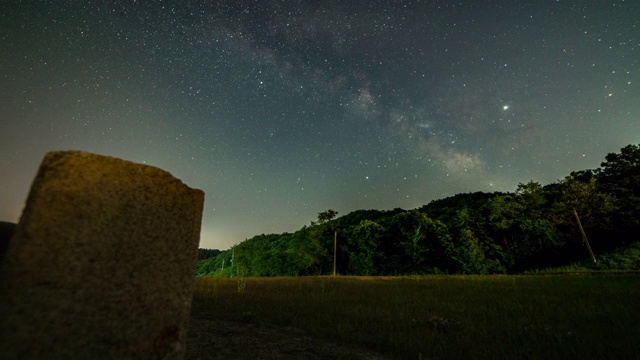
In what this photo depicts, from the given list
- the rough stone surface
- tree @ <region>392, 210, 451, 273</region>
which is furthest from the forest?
the rough stone surface

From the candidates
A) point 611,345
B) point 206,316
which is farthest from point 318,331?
point 611,345

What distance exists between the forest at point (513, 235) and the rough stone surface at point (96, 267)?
2527cm

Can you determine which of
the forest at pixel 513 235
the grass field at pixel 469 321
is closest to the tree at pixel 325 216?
the forest at pixel 513 235

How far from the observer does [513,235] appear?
1222 inches

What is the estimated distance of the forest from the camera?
2789 centimetres

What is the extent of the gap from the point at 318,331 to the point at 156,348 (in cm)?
500

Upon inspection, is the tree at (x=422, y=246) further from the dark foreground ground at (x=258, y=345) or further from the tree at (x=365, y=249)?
the dark foreground ground at (x=258, y=345)

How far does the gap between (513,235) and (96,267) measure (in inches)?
1429

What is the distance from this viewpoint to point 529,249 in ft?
96.0

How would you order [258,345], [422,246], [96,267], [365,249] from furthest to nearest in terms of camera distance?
[365,249] → [422,246] → [258,345] → [96,267]

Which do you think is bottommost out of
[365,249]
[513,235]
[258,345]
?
[258,345]

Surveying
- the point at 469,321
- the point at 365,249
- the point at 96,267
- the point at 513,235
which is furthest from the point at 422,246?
the point at 96,267

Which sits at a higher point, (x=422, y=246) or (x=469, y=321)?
(x=422, y=246)

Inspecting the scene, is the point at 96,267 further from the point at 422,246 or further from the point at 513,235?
the point at 513,235
